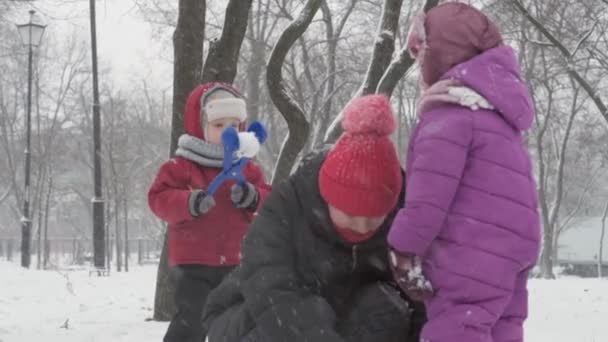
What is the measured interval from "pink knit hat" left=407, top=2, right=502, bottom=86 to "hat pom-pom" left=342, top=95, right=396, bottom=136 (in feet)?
1.31

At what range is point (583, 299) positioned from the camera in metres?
10.4

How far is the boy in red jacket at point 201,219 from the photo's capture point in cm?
380

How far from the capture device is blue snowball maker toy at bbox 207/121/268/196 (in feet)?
12.1

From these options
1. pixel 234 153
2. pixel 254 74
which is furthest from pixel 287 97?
pixel 254 74

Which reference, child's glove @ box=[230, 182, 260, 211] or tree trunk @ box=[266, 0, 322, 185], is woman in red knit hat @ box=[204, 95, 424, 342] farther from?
tree trunk @ box=[266, 0, 322, 185]

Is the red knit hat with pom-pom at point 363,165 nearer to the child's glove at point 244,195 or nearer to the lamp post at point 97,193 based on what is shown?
the child's glove at point 244,195

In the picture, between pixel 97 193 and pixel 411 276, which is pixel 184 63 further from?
pixel 97 193

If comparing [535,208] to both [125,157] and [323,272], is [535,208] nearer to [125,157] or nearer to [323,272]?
[323,272]

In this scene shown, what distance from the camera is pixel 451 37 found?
270 centimetres

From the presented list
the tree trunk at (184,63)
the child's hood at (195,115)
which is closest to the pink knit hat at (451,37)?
the child's hood at (195,115)

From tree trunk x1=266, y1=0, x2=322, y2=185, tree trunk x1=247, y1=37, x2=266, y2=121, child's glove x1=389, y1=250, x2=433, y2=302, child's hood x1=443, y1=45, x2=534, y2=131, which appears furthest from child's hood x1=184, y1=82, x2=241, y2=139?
tree trunk x1=247, y1=37, x2=266, y2=121

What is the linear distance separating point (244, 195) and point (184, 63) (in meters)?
3.24

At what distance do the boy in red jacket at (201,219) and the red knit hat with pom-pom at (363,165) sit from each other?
1.36 metres

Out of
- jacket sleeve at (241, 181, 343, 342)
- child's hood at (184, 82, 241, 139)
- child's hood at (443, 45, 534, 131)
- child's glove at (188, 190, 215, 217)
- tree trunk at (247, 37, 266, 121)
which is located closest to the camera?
jacket sleeve at (241, 181, 343, 342)
